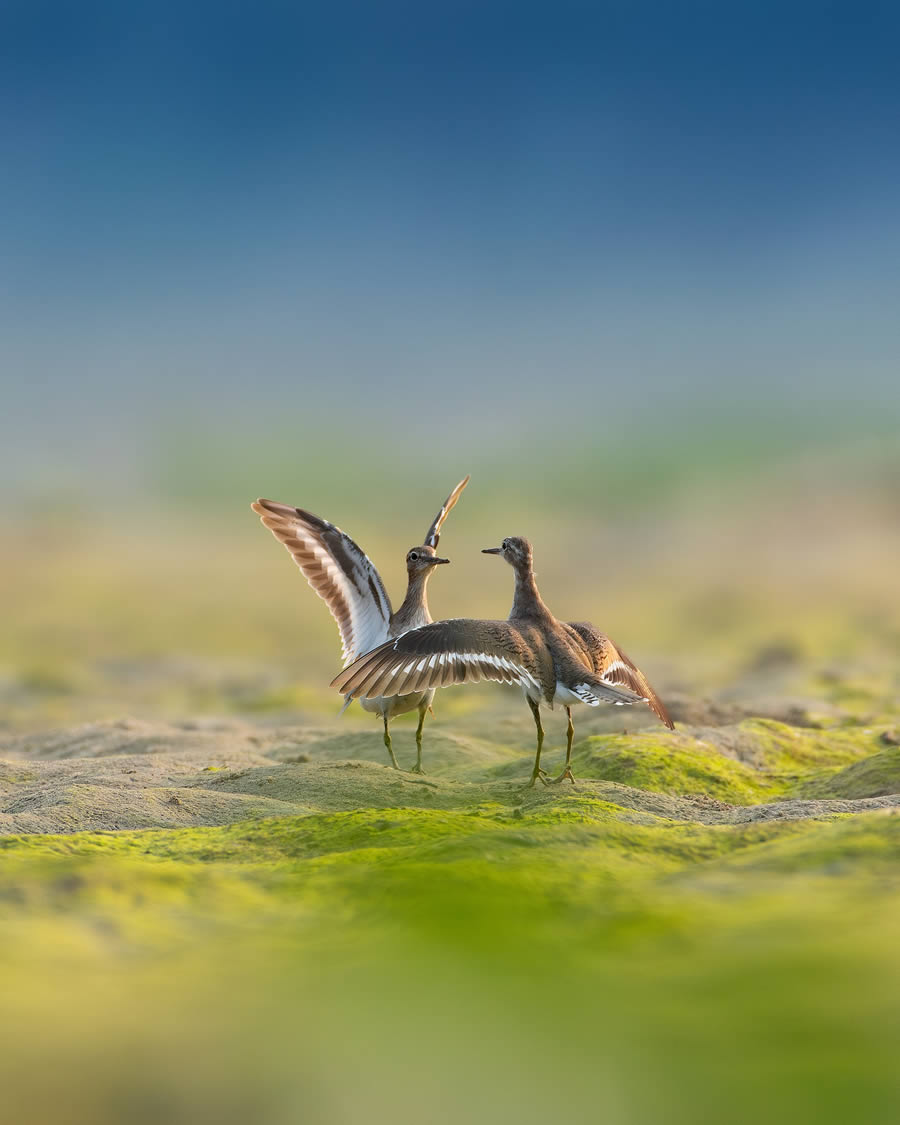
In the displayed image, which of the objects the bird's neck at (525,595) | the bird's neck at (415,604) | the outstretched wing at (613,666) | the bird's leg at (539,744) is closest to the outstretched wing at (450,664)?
the bird's leg at (539,744)

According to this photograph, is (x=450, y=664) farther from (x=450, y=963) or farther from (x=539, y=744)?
(x=450, y=963)

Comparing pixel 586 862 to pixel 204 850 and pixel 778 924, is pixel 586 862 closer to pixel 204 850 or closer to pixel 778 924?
pixel 778 924

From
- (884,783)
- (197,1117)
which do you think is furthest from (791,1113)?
(884,783)

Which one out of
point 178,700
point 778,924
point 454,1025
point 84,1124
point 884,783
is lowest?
point 84,1124

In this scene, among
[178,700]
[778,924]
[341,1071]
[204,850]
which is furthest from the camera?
[178,700]

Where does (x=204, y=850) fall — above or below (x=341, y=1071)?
above

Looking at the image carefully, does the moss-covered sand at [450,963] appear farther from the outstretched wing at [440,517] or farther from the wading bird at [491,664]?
the outstretched wing at [440,517]

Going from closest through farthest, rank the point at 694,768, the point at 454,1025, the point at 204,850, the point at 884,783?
the point at 454,1025 → the point at 204,850 → the point at 884,783 → the point at 694,768
